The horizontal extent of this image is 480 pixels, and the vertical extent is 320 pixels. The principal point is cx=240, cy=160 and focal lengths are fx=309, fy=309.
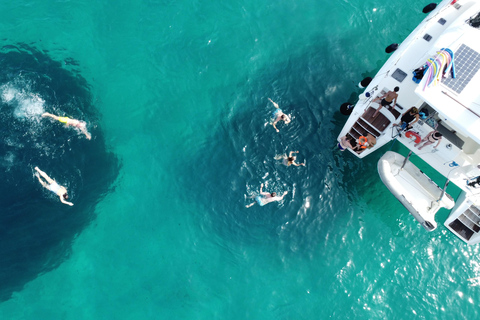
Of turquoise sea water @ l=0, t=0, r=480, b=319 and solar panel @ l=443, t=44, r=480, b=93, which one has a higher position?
solar panel @ l=443, t=44, r=480, b=93

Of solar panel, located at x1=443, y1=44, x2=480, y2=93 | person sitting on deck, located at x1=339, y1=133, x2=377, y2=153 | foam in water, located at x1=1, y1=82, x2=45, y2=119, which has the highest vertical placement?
solar panel, located at x1=443, y1=44, x2=480, y2=93

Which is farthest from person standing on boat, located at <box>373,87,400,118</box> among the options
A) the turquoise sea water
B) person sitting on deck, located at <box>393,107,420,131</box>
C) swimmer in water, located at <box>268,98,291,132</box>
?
swimmer in water, located at <box>268,98,291,132</box>

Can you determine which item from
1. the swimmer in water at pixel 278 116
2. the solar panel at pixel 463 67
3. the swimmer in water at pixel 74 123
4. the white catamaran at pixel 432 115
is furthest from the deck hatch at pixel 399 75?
the swimmer in water at pixel 74 123

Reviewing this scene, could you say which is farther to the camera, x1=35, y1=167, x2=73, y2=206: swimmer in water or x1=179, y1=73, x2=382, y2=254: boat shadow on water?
x1=179, y1=73, x2=382, y2=254: boat shadow on water

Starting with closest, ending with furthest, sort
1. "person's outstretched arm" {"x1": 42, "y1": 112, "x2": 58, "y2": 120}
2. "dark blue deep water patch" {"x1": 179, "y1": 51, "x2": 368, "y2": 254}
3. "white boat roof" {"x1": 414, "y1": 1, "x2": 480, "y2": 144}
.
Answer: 1. "white boat roof" {"x1": 414, "y1": 1, "x2": 480, "y2": 144}
2. "person's outstretched arm" {"x1": 42, "y1": 112, "x2": 58, "y2": 120}
3. "dark blue deep water patch" {"x1": 179, "y1": 51, "x2": 368, "y2": 254}

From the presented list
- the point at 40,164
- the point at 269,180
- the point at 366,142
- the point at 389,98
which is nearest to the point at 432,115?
the point at 389,98

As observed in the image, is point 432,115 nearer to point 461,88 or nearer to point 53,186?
point 461,88

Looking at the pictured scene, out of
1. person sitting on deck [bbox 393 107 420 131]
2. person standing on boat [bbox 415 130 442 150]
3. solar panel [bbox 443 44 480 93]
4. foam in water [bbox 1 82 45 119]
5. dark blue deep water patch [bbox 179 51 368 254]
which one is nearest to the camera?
solar panel [bbox 443 44 480 93]

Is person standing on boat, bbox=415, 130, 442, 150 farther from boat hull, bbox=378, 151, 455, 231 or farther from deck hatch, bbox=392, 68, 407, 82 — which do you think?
deck hatch, bbox=392, 68, 407, 82
